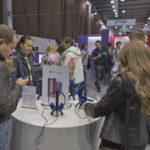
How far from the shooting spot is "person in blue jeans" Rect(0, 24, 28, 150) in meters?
0.79

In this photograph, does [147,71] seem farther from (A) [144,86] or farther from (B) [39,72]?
(B) [39,72]

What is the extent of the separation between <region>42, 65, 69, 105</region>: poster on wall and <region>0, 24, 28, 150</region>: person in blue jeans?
14.6 inches

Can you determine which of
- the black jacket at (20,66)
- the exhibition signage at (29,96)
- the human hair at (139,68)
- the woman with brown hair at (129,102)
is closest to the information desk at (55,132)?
the exhibition signage at (29,96)

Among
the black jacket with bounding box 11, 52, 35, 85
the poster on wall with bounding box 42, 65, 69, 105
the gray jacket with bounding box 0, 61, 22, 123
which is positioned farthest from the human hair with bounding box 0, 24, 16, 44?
the black jacket with bounding box 11, 52, 35, 85

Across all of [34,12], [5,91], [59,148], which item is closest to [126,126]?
[59,148]

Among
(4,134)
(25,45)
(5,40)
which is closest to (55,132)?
(4,134)

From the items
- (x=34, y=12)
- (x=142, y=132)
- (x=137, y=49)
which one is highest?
(x=34, y=12)

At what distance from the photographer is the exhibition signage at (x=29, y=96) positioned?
1.28 meters

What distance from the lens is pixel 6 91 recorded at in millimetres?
802

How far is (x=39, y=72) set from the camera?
427cm

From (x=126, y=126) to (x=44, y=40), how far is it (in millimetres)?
5766

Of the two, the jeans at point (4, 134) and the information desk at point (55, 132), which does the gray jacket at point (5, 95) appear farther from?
the information desk at point (55, 132)

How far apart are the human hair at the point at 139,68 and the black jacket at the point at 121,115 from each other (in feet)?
0.10

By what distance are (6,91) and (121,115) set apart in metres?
0.65
